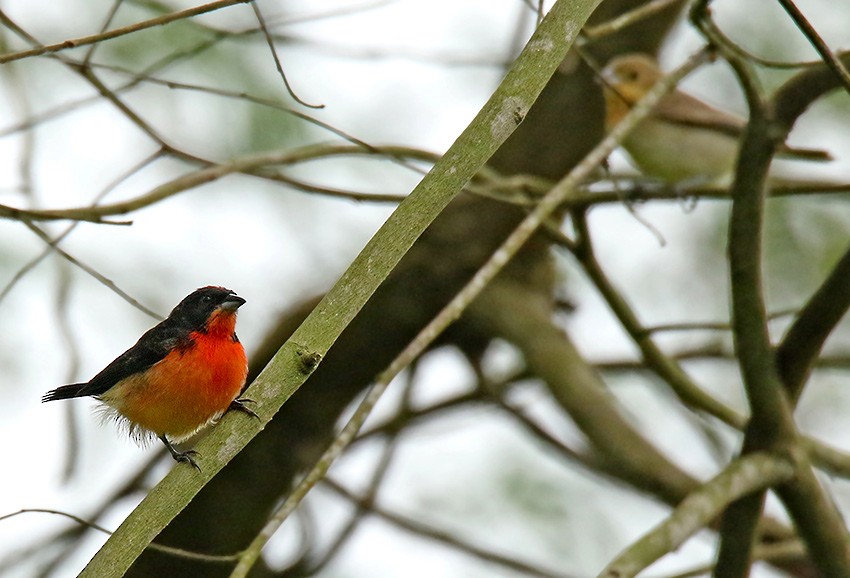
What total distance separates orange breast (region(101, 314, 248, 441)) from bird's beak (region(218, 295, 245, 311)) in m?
0.04

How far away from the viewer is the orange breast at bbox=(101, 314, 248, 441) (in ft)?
12.5

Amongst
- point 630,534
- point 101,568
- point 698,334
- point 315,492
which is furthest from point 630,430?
point 101,568

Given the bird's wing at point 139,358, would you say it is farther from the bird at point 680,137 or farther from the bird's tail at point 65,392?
the bird at point 680,137

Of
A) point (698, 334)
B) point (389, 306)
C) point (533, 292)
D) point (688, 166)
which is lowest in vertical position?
point (389, 306)

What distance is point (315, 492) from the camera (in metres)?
6.33

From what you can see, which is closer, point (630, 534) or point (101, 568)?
point (101, 568)

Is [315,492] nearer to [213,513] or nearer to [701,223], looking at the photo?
[213,513]

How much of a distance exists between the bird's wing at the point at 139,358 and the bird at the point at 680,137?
17.1ft

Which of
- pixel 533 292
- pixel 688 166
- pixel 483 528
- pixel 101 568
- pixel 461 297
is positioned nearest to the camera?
pixel 101 568

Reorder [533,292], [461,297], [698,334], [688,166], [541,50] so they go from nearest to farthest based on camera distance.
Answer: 1. [541,50]
2. [461,297]
3. [533,292]
4. [698,334]
5. [688,166]

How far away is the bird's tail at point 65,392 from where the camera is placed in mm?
3869

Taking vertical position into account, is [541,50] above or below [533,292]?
below

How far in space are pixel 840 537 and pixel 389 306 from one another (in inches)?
95.8

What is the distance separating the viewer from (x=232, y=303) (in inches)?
161
